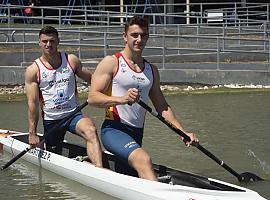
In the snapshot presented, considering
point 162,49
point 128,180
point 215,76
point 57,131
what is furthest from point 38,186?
point 162,49

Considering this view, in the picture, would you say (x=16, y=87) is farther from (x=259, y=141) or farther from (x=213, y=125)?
(x=259, y=141)

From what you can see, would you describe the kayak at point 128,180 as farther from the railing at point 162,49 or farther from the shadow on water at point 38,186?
the railing at point 162,49

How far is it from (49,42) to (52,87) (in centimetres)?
59

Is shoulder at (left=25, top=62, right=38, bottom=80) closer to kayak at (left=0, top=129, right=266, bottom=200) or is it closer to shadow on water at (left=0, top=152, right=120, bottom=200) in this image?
kayak at (left=0, top=129, right=266, bottom=200)

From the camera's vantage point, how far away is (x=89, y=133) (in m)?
9.08

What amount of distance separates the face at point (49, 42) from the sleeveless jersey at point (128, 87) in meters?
1.68

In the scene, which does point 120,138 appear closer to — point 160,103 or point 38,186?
point 160,103

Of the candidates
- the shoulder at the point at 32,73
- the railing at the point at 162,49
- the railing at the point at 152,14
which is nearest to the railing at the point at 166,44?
the railing at the point at 162,49

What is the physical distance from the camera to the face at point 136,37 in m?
7.50

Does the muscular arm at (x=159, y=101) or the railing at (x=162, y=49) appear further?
the railing at (x=162, y=49)

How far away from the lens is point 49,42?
9234 mm

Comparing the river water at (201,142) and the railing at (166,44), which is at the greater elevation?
the railing at (166,44)

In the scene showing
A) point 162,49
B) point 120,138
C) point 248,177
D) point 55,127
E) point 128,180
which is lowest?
point 248,177

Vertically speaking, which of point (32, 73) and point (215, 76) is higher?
point (32, 73)
